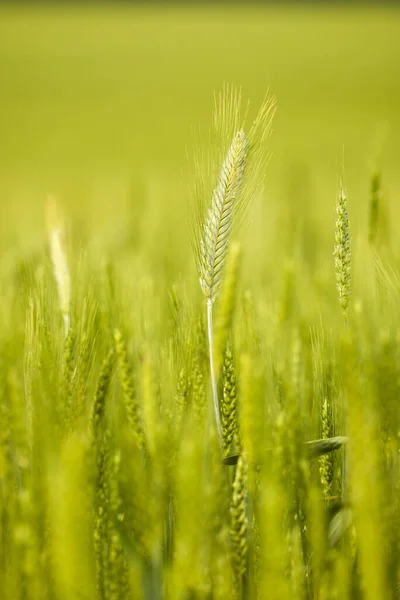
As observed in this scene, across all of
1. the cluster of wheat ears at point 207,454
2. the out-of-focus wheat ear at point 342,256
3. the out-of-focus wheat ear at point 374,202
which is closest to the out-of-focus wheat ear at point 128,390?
the cluster of wheat ears at point 207,454

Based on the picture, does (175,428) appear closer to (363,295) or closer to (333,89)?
(363,295)

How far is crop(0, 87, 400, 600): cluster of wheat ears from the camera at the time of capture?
441 millimetres

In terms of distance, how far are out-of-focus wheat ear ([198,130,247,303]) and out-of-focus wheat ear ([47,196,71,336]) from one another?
20 cm

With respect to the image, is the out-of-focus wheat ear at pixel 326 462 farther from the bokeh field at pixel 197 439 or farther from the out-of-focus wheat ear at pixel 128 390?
the out-of-focus wheat ear at pixel 128 390

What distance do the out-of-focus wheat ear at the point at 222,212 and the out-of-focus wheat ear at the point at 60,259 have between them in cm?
20

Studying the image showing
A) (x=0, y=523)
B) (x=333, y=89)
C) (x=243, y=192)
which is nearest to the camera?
(x=0, y=523)

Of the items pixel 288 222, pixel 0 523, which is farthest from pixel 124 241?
pixel 0 523

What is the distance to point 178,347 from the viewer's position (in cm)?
69

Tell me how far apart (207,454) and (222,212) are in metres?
0.28

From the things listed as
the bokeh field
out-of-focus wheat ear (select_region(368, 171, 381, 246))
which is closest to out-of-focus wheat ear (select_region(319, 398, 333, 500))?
the bokeh field

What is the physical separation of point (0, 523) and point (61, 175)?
167 inches

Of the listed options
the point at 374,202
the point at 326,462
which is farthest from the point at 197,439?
the point at 374,202

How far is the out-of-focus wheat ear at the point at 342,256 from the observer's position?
0.65m

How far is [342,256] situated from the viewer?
2.19 feet
